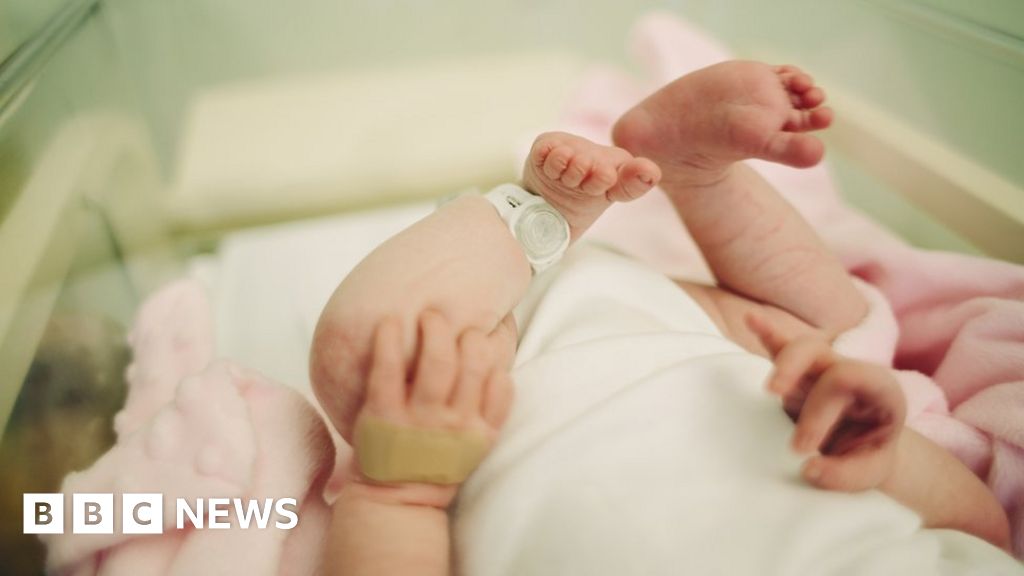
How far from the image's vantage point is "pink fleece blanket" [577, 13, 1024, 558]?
578 millimetres

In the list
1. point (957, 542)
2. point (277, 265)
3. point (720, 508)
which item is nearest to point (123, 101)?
point (277, 265)

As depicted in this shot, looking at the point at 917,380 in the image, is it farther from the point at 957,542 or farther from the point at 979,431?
the point at 957,542

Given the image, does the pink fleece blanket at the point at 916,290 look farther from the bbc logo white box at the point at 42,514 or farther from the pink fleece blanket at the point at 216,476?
the bbc logo white box at the point at 42,514

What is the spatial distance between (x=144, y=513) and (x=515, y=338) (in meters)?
0.29

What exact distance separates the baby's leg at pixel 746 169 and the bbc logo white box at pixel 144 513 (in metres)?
0.47

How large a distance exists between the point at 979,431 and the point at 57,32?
97 centimetres

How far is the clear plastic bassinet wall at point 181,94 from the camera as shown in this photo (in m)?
0.55

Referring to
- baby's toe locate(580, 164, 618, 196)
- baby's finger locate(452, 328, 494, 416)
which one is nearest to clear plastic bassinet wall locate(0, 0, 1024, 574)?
baby's finger locate(452, 328, 494, 416)

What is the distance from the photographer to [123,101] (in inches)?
37.9

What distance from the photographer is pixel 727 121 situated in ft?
1.84

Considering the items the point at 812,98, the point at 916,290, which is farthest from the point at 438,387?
the point at 916,290

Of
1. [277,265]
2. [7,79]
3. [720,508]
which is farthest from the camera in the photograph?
[277,265]

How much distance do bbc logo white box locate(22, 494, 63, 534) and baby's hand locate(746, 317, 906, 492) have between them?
485 mm

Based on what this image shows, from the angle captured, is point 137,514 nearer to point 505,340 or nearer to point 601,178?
point 505,340
